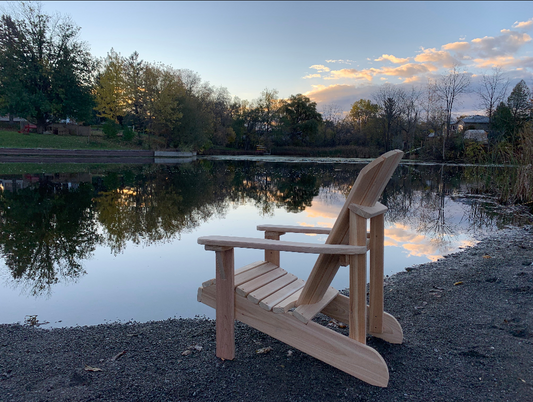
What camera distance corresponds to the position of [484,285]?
421 centimetres

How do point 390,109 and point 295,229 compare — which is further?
point 390,109

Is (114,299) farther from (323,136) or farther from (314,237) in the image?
Result: (323,136)

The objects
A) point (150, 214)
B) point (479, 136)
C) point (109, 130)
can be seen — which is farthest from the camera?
point (479, 136)

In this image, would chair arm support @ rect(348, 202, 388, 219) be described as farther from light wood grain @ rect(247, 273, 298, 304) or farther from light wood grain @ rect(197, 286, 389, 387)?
light wood grain @ rect(247, 273, 298, 304)

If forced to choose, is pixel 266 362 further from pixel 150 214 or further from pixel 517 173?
pixel 517 173

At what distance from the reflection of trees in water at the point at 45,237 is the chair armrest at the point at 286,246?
10.7 feet

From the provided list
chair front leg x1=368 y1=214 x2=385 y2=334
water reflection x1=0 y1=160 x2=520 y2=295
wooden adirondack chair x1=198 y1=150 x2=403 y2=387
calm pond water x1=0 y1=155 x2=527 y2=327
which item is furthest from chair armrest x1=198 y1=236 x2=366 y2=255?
water reflection x1=0 y1=160 x2=520 y2=295

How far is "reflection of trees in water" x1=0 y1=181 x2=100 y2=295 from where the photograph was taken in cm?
507

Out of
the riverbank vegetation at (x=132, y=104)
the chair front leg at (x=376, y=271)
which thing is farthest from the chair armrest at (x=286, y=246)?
the riverbank vegetation at (x=132, y=104)

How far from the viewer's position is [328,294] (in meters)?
2.83

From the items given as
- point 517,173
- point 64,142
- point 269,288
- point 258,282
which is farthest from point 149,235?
point 64,142

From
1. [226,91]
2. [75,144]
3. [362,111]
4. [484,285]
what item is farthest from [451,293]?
[362,111]

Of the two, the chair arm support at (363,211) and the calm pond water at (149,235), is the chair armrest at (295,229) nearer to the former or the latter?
the chair arm support at (363,211)

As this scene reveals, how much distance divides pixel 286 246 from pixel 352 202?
1.63 feet
